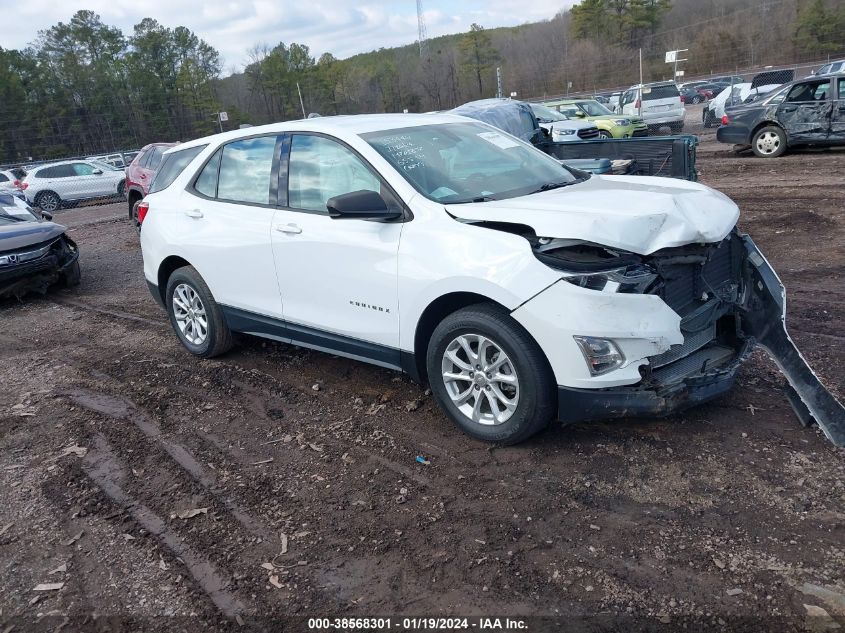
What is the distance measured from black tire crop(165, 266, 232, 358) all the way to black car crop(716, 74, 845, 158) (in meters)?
13.3

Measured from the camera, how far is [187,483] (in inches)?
157

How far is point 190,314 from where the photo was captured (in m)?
5.93

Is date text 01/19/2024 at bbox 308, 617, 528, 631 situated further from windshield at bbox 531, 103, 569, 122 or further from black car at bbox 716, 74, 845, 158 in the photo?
windshield at bbox 531, 103, 569, 122

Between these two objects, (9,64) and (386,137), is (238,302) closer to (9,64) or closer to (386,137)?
(386,137)

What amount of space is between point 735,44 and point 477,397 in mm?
43942

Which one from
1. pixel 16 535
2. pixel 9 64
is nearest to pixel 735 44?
pixel 16 535

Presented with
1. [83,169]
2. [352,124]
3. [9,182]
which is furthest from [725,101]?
[9,182]

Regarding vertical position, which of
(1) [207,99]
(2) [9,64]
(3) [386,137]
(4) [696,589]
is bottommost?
(4) [696,589]

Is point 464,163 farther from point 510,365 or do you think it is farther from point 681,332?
point 681,332

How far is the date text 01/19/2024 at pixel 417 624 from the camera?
271cm

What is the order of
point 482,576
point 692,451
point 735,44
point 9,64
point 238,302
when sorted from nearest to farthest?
point 482,576 < point 692,451 < point 238,302 < point 735,44 < point 9,64

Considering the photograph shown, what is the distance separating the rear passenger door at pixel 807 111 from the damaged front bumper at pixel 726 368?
12002 millimetres

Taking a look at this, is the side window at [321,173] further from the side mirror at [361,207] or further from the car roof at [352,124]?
the side mirror at [361,207]

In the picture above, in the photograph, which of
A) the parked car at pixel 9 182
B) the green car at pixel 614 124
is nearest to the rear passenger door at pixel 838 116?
the green car at pixel 614 124
